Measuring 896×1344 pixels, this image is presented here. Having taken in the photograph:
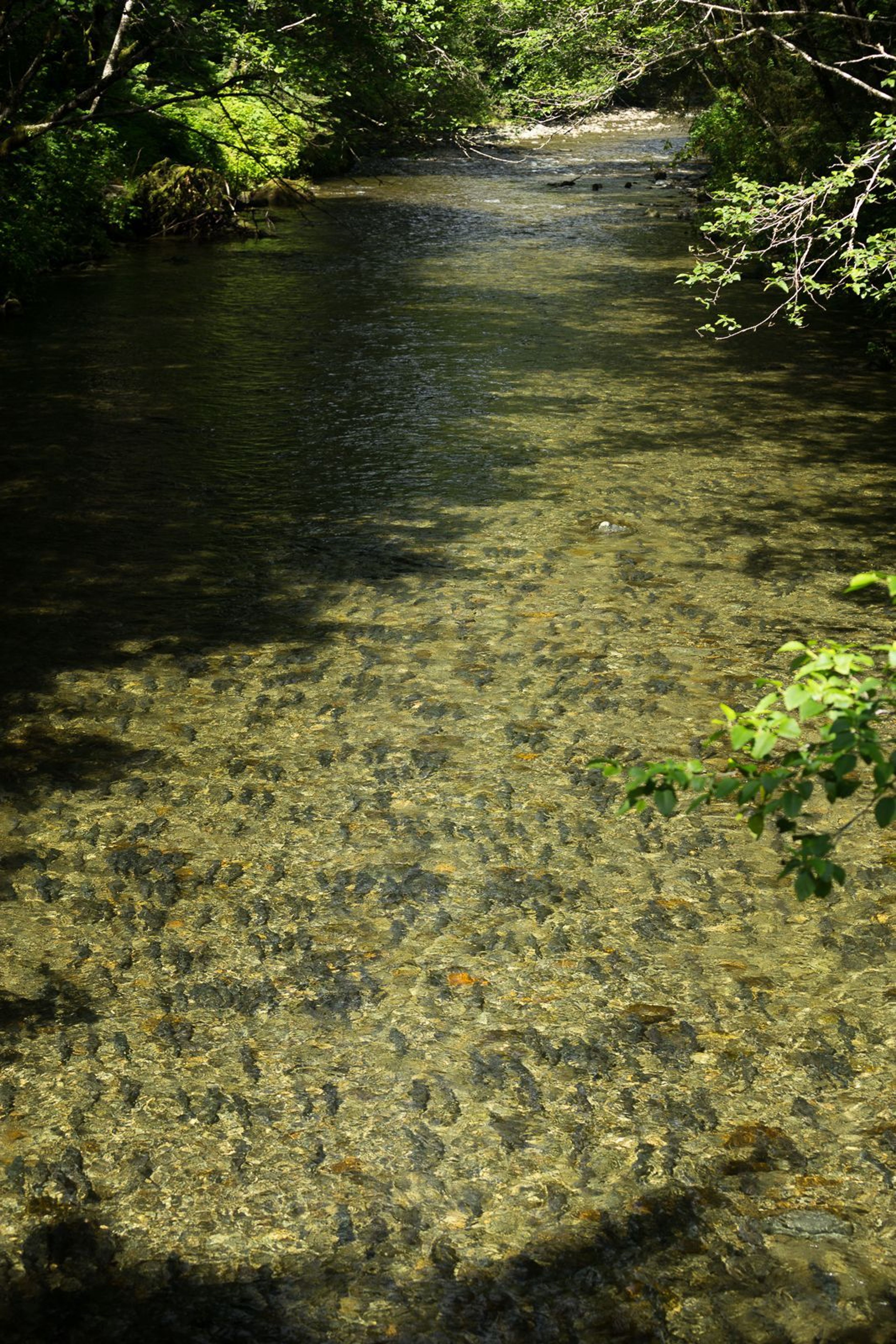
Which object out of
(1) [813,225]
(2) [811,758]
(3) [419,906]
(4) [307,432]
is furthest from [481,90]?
(2) [811,758]

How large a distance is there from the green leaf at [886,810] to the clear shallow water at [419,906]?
224cm

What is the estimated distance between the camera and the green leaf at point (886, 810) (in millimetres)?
2723

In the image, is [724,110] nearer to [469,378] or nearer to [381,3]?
[381,3]

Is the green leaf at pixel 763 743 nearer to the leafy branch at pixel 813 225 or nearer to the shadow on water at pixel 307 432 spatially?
the shadow on water at pixel 307 432

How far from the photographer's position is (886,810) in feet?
9.01

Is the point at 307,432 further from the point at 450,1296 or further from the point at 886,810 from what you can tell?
the point at 886,810

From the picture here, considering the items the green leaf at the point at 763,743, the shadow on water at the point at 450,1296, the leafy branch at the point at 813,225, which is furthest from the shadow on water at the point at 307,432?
the green leaf at the point at 763,743

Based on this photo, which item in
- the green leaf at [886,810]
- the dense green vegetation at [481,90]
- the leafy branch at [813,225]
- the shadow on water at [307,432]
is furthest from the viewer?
the dense green vegetation at [481,90]

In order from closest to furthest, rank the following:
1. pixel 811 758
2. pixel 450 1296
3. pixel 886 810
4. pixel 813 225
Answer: pixel 886 810, pixel 811 758, pixel 450 1296, pixel 813 225

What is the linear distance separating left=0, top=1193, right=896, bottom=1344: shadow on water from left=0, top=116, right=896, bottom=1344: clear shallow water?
0.6 inches

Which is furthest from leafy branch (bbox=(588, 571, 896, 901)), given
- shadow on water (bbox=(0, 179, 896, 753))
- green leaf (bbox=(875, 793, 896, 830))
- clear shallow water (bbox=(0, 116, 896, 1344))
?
shadow on water (bbox=(0, 179, 896, 753))

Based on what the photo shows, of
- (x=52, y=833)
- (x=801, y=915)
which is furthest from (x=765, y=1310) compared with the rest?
(x=52, y=833)

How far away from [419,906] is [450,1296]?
2.32 meters

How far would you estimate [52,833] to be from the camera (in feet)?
22.9
